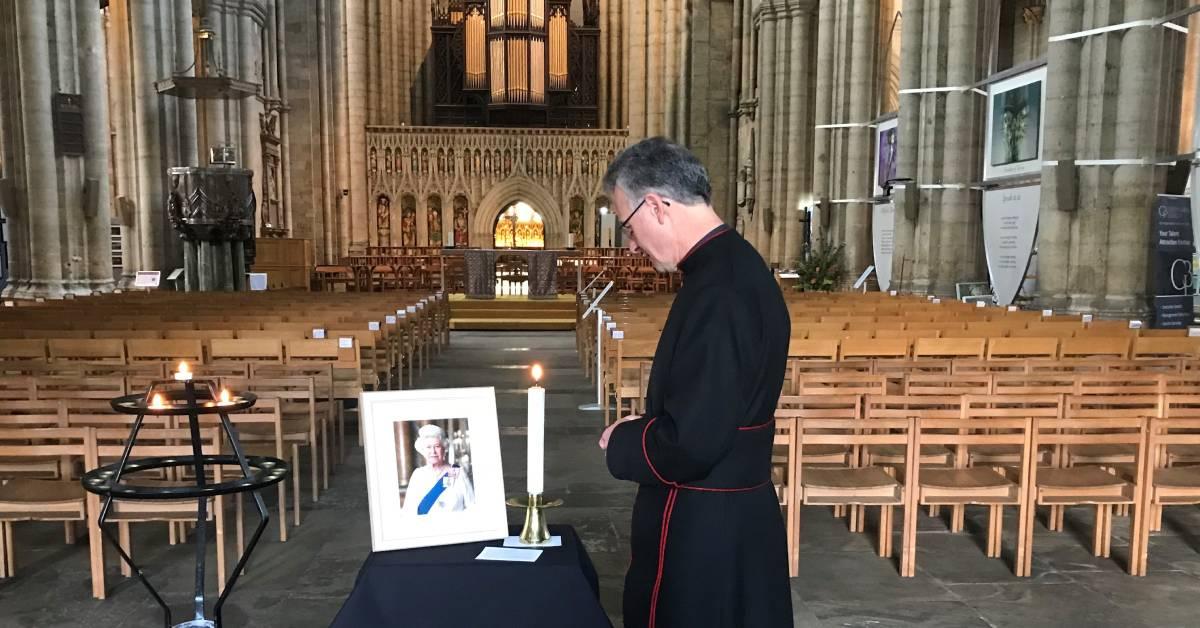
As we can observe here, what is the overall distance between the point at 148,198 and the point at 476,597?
1592cm

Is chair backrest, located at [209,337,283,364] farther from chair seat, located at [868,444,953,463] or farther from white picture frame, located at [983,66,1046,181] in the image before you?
white picture frame, located at [983,66,1046,181]

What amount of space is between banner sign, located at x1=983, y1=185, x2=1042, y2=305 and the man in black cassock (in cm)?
1121

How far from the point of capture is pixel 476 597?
194cm

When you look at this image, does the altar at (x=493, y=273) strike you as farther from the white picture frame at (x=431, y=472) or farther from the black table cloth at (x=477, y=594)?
the black table cloth at (x=477, y=594)

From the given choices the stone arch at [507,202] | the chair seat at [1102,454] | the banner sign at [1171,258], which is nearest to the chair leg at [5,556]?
the chair seat at [1102,454]

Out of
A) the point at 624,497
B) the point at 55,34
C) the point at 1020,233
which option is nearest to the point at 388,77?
the point at 55,34

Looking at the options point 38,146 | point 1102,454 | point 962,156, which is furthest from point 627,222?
point 962,156

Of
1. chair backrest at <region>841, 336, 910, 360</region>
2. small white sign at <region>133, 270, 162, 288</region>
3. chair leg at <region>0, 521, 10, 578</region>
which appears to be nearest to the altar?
small white sign at <region>133, 270, 162, 288</region>

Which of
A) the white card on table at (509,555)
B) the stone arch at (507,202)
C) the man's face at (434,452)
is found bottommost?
the white card on table at (509,555)

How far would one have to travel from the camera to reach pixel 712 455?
5.33ft

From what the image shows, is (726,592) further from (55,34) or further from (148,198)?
(148,198)

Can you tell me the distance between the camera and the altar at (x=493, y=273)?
1952 cm

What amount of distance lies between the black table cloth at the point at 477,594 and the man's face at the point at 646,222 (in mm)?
735

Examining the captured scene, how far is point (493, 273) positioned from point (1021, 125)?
1125cm
